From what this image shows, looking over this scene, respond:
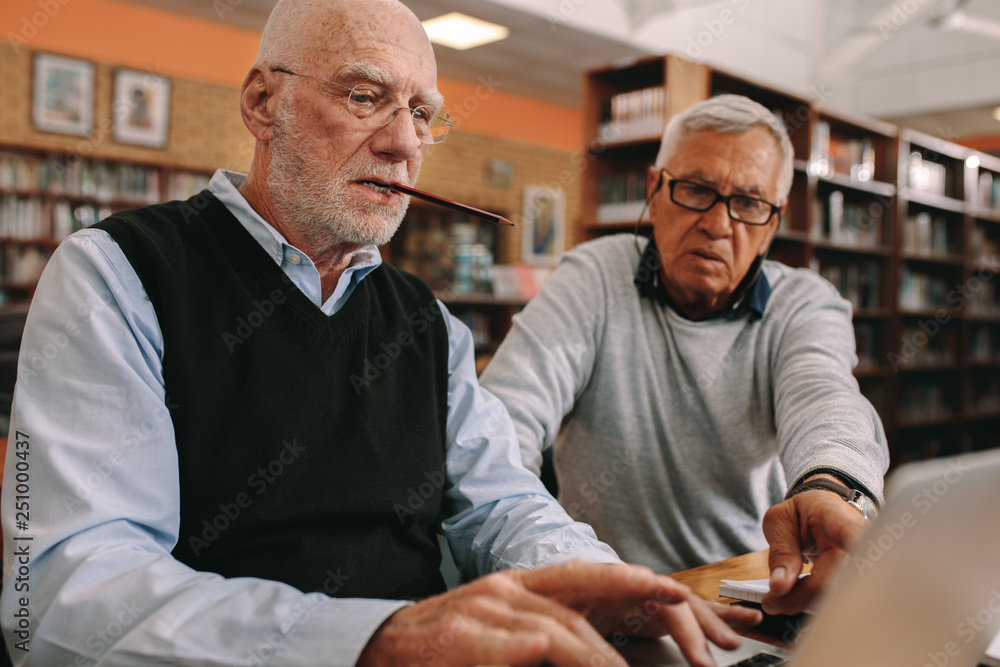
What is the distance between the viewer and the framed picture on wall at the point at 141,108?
5.95 meters

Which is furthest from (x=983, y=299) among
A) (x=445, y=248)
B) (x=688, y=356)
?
(x=688, y=356)

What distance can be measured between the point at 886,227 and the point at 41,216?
6.20 meters

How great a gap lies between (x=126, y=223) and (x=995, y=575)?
39.4 inches

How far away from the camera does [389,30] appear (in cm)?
116

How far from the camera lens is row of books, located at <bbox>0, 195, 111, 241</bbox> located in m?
5.57

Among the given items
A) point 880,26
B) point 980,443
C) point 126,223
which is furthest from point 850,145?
point 126,223

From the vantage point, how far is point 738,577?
3.48 feet

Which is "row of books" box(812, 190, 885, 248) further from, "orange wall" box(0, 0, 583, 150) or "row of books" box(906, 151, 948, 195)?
"orange wall" box(0, 0, 583, 150)

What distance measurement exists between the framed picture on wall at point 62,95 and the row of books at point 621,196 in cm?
400

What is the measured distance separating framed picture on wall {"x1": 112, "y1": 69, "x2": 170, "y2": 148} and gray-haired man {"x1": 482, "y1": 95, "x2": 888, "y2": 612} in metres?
5.40

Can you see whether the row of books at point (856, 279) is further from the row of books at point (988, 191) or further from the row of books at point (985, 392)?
the row of books at point (985, 392)

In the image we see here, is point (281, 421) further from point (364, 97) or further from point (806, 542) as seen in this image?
point (806, 542)

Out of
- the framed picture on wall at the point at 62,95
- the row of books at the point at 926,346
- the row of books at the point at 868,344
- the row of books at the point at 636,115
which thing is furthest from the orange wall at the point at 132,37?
the row of books at the point at 926,346

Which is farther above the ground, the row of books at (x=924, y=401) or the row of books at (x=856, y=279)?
the row of books at (x=856, y=279)
